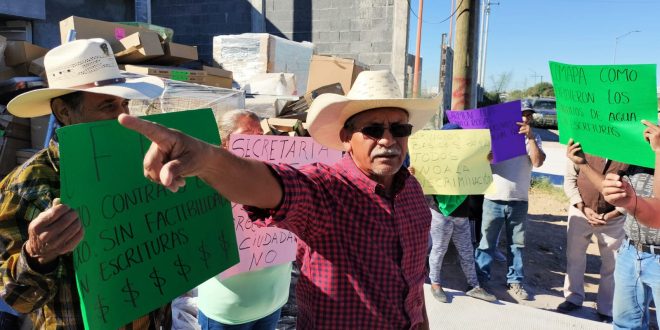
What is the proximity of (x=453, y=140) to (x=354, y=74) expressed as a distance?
3.96 metres

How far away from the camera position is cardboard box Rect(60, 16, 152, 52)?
5.64m

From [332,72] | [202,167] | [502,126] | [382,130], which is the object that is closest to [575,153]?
[382,130]

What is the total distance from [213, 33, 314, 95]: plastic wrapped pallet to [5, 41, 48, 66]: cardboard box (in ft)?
9.45

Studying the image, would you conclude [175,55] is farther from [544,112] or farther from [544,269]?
[544,112]

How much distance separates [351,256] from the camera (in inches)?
61.2

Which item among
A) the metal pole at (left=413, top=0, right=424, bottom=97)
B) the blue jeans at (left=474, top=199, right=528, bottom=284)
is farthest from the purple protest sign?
the metal pole at (left=413, top=0, right=424, bottom=97)

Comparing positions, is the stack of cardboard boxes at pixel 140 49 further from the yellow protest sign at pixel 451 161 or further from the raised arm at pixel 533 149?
the raised arm at pixel 533 149

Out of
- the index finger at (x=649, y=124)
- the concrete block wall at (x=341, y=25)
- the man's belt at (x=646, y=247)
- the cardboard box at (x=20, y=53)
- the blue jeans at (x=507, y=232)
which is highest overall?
the concrete block wall at (x=341, y=25)

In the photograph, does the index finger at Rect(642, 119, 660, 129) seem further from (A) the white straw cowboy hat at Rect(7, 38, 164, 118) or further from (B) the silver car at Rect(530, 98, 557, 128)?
(B) the silver car at Rect(530, 98, 557, 128)

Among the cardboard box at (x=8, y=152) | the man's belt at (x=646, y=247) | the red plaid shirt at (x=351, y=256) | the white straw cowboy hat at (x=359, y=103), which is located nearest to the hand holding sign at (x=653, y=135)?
the man's belt at (x=646, y=247)

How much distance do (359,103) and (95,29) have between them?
17.6 ft

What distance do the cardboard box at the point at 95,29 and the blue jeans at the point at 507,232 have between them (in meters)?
5.18

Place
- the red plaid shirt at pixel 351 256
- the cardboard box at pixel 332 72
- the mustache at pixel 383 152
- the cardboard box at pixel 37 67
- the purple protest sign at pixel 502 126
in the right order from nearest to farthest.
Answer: the red plaid shirt at pixel 351 256
the mustache at pixel 383 152
the purple protest sign at pixel 502 126
the cardboard box at pixel 37 67
the cardboard box at pixel 332 72

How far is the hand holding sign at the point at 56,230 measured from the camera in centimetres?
113
